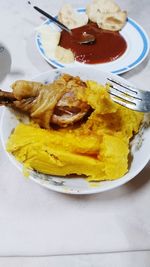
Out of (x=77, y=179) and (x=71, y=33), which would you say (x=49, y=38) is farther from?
(x=77, y=179)

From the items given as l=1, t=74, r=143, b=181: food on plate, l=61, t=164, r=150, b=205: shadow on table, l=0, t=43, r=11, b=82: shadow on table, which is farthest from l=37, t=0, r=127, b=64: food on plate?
l=61, t=164, r=150, b=205: shadow on table

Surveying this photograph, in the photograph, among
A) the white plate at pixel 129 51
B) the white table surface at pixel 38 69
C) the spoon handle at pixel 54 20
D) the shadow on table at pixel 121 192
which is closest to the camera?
the white table surface at pixel 38 69

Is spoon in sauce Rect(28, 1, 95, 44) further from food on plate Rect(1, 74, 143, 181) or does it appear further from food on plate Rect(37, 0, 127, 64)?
food on plate Rect(1, 74, 143, 181)

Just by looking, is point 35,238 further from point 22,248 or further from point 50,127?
point 50,127

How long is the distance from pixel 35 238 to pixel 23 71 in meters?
0.65

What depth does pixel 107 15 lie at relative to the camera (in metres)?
1.48

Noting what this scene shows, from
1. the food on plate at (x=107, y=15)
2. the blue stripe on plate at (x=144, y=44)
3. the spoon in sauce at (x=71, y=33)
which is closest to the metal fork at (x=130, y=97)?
the blue stripe on plate at (x=144, y=44)

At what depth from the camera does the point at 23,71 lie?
1329 mm

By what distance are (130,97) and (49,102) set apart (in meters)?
0.22

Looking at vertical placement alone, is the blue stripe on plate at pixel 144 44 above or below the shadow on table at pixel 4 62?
above

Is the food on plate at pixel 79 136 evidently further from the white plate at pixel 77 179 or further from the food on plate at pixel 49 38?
the food on plate at pixel 49 38

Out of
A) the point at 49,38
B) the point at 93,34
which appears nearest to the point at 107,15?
the point at 93,34

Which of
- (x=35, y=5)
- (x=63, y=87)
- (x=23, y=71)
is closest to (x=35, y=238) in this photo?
(x=63, y=87)

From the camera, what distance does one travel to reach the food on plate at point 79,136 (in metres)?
0.90
